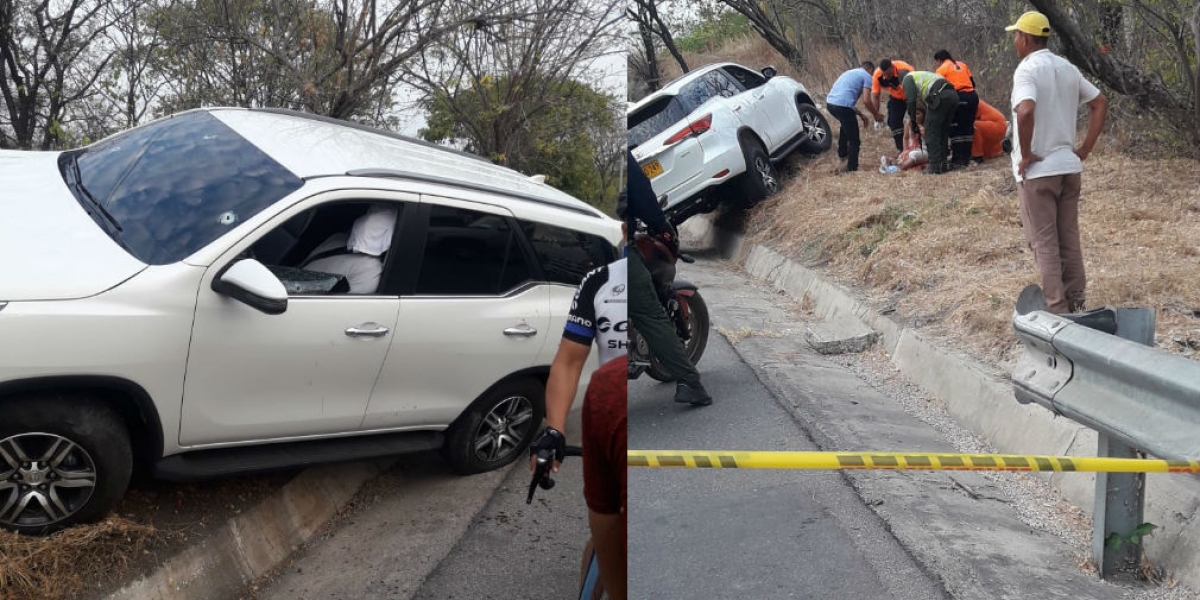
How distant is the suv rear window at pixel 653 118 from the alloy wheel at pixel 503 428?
0.45 metres

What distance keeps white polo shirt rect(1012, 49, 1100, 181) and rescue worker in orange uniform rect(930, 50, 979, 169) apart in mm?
146

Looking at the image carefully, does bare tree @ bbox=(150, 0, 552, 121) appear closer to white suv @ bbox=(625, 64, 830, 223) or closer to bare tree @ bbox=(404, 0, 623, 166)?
bare tree @ bbox=(404, 0, 623, 166)

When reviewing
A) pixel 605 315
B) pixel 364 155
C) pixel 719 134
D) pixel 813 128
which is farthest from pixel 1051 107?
pixel 605 315

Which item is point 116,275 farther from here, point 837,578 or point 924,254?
point 924,254

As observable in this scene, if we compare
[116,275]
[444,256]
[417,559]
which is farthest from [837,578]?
[116,275]

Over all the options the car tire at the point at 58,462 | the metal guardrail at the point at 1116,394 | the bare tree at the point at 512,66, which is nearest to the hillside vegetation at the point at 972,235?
the bare tree at the point at 512,66

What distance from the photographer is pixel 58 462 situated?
1.84 meters

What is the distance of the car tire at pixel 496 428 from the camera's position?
140 cm

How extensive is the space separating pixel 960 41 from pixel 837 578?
1247 mm

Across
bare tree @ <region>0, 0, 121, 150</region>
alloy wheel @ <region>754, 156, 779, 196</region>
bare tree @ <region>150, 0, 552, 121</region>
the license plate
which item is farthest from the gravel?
bare tree @ <region>0, 0, 121, 150</region>

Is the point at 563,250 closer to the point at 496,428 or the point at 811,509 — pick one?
the point at 496,428

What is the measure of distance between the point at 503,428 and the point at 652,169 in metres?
0.72

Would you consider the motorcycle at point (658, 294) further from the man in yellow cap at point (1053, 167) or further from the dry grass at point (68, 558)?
the man in yellow cap at point (1053, 167)

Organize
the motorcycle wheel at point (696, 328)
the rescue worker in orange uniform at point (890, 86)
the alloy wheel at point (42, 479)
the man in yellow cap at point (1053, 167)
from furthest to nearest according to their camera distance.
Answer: the man in yellow cap at point (1053, 167) → the rescue worker in orange uniform at point (890, 86) → the alloy wheel at point (42, 479) → the motorcycle wheel at point (696, 328)
